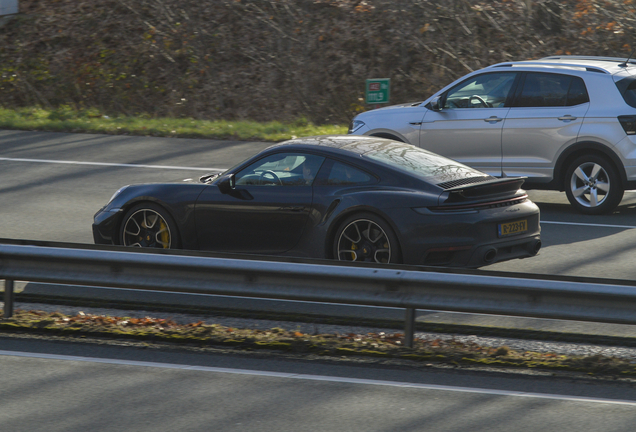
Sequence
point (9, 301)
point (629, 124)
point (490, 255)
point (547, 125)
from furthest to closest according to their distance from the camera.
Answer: point (547, 125)
point (629, 124)
point (490, 255)
point (9, 301)

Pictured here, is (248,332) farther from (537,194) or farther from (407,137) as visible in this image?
(537,194)

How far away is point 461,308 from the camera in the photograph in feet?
20.1

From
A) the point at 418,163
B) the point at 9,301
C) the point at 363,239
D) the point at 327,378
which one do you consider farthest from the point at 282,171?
the point at 327,378

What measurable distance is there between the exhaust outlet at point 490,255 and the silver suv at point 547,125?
175 inches

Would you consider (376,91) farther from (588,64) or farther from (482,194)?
(482,194)

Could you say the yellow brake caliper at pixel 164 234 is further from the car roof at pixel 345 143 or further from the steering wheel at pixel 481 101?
the steering wheel at pixel 481 101

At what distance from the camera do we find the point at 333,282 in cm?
635

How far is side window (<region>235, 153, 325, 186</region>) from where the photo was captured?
852 cm

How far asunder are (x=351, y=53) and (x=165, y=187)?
15.6m

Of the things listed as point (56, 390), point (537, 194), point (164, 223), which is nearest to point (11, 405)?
point (56, 390)

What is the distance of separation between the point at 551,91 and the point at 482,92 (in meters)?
1.00

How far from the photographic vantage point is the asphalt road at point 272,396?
4973mm

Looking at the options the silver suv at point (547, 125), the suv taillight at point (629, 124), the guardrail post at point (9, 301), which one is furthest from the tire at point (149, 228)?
the suv taillight at point (629, 124)

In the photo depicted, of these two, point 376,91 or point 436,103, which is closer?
point 436,103
